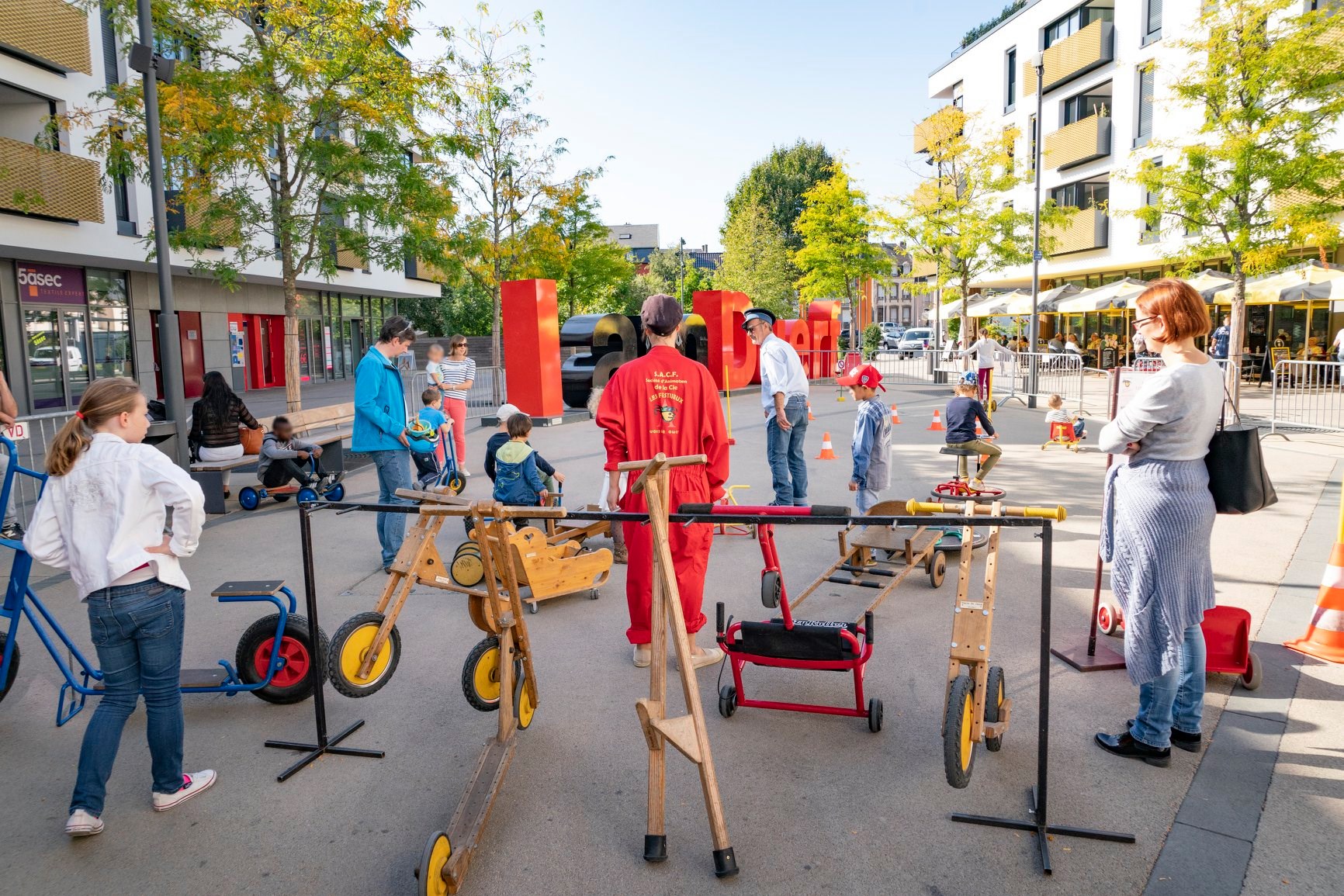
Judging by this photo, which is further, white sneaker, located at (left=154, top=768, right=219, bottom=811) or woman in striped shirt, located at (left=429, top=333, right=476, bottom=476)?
woman in striped shirt, located at (left=429, top=333, right=476, bottom=476)

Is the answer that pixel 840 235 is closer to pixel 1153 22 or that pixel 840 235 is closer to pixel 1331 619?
pixel 1153 22

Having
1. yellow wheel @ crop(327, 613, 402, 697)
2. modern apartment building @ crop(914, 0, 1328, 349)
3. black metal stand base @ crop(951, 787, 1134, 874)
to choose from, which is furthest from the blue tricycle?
modern apartment building @ crop(914, 0, 1328, 349)

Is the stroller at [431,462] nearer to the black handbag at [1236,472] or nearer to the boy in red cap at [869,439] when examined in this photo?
the boy in red cap at [869,439]

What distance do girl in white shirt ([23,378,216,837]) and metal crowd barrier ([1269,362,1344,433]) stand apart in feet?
52.4

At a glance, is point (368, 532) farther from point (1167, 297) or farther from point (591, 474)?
point (1167, 297)

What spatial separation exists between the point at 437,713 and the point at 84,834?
152 centimetres

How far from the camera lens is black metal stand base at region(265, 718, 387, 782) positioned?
392cm

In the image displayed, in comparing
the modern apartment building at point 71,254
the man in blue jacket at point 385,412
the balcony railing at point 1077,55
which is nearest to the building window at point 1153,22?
the balcony railing at point 1077,55

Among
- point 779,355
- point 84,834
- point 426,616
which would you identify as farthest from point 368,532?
point 84,834

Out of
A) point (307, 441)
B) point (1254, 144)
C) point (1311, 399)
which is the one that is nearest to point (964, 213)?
point (1254, 144)

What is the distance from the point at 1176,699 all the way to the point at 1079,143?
3455cm

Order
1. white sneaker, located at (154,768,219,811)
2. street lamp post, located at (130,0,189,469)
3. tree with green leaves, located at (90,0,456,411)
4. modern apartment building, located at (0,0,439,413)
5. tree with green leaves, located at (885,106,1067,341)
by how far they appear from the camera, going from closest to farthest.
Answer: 1. white sneaker, located at (154,768,219,811)
2. street lamp post, located at (130,0,189,469)
3. tree with green leaves, located at (90,0,456,411)
4. modern apartment building, located at (0,0,439,413)
5. tree with green leaves, located at (885,106,1067,341)

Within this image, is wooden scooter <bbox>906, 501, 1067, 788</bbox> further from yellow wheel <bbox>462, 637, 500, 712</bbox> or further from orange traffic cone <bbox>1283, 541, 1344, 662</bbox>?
orange traffic cone <bbox>1283, 541, 1344, 662</bbox>

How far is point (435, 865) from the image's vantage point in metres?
2.87
